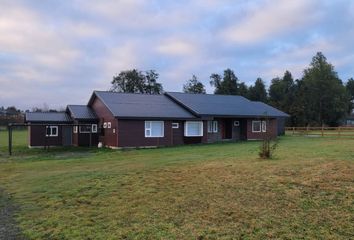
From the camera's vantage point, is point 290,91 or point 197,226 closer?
point 197,226

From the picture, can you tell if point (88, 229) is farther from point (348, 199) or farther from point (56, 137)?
point (56, 137)

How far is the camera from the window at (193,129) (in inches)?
1299

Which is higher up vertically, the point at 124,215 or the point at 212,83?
the point at 212,83

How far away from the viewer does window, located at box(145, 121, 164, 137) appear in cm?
3075

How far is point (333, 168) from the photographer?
11.0 metres

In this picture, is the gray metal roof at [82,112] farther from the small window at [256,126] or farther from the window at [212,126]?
the small window at [256,126]

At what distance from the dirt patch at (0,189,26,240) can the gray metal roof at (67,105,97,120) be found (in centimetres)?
2247

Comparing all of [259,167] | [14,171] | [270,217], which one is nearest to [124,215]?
Answer: [270,217]

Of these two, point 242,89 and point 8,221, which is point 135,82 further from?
point 8,221

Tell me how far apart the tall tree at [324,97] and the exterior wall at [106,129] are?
52.4 metres

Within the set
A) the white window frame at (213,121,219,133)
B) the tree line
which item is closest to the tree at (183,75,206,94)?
the tree line

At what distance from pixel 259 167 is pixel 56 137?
83.2 ft

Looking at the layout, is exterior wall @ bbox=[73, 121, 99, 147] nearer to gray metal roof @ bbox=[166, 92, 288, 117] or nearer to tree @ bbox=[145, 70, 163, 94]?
gray metal roof @ bbox=[166, 92, 288, 117]

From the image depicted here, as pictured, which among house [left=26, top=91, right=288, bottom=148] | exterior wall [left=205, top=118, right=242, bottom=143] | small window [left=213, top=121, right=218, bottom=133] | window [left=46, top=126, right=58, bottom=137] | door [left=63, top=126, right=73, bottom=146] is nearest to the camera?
house [left=26, top=91, right=288, bottom=148]
